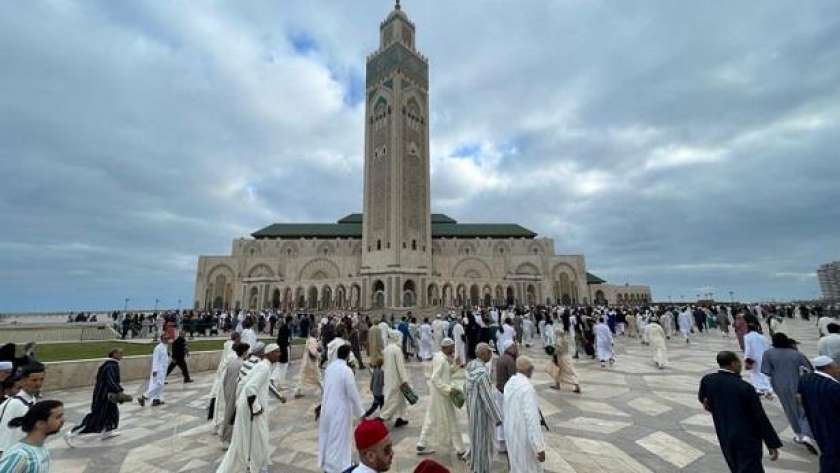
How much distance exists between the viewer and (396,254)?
38812 millimetres

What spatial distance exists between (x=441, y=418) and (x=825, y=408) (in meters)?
3.38

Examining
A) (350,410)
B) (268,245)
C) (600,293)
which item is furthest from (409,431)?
(600,293)

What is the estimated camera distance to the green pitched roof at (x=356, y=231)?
52.3 metres

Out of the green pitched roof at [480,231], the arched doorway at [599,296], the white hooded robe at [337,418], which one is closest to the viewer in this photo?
the white hooded robe at [337,418]

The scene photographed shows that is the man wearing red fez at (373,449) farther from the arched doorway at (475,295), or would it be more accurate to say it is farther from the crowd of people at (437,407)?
the arched doorway at (475,295)

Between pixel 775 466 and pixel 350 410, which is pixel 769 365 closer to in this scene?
pixel 775 466

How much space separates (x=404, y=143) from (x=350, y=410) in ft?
129

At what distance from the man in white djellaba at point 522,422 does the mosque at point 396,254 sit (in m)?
33.9

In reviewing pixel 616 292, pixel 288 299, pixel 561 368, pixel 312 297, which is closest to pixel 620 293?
pixel 616 292

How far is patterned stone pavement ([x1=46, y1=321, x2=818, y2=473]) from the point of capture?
3.98 metres

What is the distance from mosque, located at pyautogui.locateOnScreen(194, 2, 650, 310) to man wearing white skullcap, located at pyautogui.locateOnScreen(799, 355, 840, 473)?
34.6 meters

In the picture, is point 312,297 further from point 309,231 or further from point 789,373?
point 789,373

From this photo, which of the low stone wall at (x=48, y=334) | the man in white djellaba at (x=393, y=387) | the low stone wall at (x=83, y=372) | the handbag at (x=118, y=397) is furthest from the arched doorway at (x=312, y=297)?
the man in white djellaba at (x=393, y=387)

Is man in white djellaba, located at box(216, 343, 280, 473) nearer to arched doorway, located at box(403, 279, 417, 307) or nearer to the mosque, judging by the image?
the mosque
